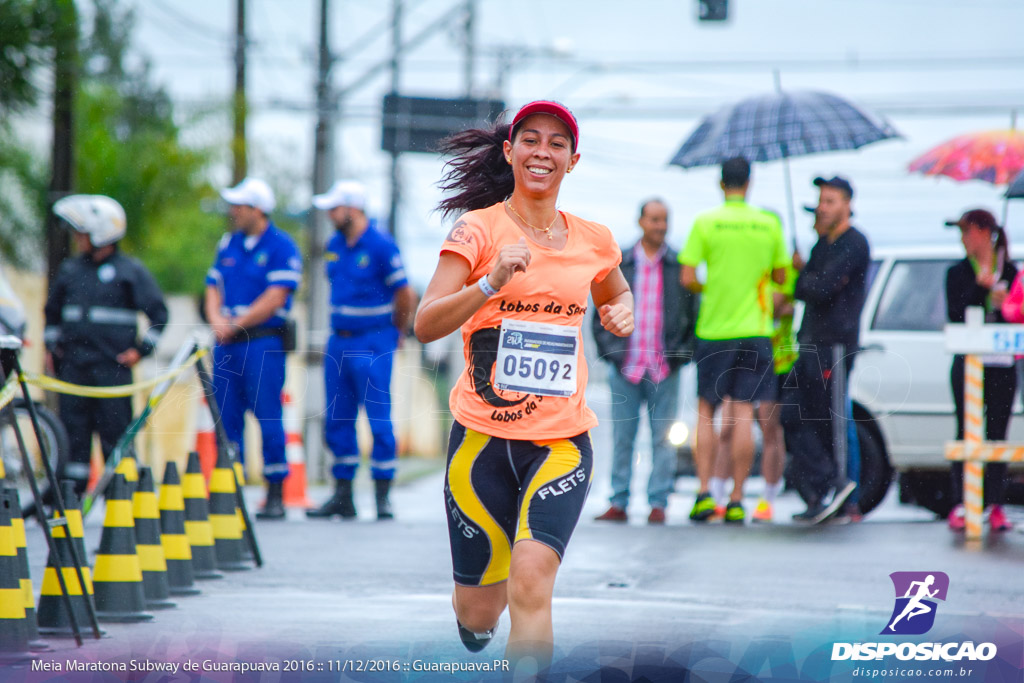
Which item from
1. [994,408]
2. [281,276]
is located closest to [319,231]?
[281,276]

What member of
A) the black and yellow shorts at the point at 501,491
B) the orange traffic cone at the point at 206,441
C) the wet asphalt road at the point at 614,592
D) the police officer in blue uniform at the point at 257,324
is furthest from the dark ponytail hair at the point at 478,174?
the orange traffic cone at the point at 206,441

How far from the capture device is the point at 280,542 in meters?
7.87

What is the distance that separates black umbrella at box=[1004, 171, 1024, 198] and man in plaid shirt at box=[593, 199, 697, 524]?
1985 mm

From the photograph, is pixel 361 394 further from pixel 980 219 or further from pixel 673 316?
pixel 980 219

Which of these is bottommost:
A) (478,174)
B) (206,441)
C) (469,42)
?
(206,441)

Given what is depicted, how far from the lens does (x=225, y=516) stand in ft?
23.2

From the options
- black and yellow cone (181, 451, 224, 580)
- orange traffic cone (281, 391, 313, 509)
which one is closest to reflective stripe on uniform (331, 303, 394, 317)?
orange traffic cone (281, 391, 313, 509)

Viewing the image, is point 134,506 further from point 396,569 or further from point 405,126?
point 405,126

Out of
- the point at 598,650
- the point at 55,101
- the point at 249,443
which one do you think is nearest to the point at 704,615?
the point at 598,650

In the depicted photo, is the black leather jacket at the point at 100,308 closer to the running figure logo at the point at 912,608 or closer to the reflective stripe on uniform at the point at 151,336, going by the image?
the reflective stripe on uniform at the point at 151,336

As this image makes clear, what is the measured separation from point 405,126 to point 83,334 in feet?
30.5

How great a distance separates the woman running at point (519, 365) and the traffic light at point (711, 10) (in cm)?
733

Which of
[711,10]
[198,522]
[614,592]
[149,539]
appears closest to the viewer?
[149,539]

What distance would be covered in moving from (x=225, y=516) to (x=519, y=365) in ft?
11.2
